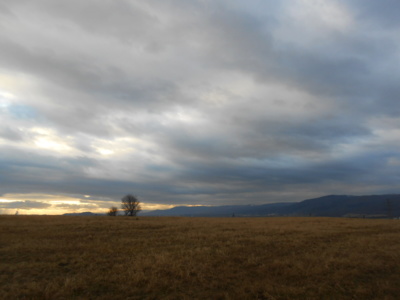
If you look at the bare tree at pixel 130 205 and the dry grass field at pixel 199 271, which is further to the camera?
the bare tree at pixel 130 205

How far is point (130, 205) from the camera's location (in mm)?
122562

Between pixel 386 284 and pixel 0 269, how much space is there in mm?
19756

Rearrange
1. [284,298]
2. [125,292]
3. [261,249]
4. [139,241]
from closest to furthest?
[284,298]
[125,292]
[261,249]
[139,241]

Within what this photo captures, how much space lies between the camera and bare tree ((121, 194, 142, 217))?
398 ft

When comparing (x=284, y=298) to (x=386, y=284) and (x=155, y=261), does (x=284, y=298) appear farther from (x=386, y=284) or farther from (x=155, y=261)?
(x=155, y=261)

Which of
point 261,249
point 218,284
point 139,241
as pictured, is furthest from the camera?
point 139,241

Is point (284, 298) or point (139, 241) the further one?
point (139, 241)

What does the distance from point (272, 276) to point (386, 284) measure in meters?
5.01

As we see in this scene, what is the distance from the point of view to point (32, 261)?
56.9ft

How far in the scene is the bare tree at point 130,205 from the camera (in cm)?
12144

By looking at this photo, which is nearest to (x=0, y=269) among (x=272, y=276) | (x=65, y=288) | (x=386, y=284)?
(x=65, y=288)

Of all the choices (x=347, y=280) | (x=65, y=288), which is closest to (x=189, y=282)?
(x=65, y=288)

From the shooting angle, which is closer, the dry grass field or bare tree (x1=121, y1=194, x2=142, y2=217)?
the dry grass field

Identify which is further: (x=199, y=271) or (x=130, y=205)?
(x=130, y=205)
